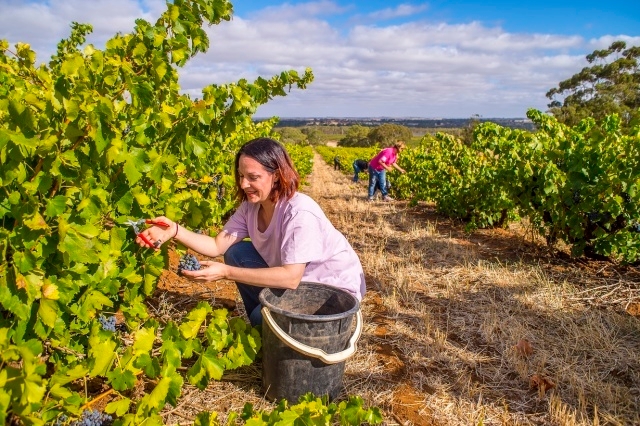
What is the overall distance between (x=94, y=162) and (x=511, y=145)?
16.3 ft

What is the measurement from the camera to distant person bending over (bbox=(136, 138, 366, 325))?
91.2 inches

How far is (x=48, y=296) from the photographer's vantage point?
1.53 meters

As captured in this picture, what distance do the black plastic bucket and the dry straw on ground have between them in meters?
0.18

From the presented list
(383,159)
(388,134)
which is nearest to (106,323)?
(383,159)

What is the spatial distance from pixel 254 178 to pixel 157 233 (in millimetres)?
538

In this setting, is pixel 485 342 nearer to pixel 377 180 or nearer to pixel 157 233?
pixel 157 233

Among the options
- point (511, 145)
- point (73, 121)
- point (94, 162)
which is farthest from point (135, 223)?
point (511, 145)

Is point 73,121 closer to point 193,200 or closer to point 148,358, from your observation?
point 148,358

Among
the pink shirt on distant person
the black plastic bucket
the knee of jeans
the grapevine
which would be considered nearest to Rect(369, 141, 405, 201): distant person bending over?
Answer: the pink shirt on distant person

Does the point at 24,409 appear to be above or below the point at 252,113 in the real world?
below

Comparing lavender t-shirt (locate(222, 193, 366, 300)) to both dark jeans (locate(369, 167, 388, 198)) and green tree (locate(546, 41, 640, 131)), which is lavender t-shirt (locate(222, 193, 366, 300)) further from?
green tree (locate(546, 41, 640, 131))

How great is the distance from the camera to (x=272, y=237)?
2.64 metres

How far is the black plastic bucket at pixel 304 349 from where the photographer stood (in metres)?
2.24

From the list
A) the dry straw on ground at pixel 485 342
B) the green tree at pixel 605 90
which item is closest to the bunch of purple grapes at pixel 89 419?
the dry straw on ground at pixel 485 342
